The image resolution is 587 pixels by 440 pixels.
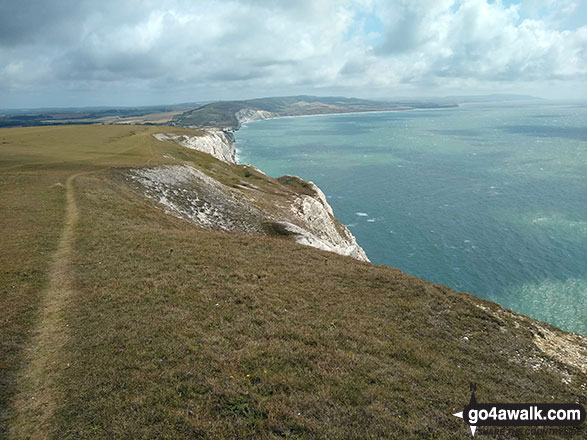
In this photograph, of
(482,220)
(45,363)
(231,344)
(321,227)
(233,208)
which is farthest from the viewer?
(482,220)

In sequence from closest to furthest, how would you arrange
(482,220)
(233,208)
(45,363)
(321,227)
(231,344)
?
(45,363)
(231,344)
(233,208)
(321,227)
(482,220)

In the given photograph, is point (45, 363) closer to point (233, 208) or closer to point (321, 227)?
point (233, 208)


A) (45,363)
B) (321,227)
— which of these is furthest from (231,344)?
(321,227)

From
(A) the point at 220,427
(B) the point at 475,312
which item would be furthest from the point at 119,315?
(B) the point at 475,312

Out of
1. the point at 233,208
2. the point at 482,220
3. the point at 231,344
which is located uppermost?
the point at 233,208

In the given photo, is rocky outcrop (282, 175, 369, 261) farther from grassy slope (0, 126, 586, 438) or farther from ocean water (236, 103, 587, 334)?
grassy slope (0, 126, 586, 438)

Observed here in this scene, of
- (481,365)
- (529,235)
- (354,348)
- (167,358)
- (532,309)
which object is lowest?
(532,309)

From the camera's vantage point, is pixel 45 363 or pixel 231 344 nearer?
pixel 45 363

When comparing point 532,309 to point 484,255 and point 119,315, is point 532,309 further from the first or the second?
point 119,315
